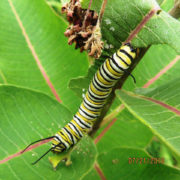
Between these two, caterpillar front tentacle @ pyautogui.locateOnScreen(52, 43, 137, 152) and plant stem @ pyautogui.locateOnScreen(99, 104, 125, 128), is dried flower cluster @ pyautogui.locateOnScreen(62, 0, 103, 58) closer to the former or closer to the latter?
caterpillar front tentacle @ pyautogui.locateOnScreen(52, 43, 137, 152)

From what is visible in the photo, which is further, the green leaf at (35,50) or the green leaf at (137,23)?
the green leaf at (35,50)

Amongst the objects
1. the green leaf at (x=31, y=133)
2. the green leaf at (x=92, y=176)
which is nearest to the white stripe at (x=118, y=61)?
the green leaf at (x=31, y=133)

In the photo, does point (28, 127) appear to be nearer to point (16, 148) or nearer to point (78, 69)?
point (16, 148)

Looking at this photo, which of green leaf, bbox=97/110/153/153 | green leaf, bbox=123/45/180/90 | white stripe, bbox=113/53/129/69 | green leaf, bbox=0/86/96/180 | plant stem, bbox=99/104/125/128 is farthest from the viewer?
green leaf, bbox=97/110/153/153

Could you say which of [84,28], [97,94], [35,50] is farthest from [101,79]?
[35,50]

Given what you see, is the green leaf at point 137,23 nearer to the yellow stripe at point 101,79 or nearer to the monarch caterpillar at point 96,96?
the monarch caterpillar at point 96,96

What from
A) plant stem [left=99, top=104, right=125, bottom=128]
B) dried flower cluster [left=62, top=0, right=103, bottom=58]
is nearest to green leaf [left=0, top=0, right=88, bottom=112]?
plant stem [left=99, top=104, right=125, bottom=128]

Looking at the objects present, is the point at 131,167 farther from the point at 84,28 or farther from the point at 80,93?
the point at 84,28
